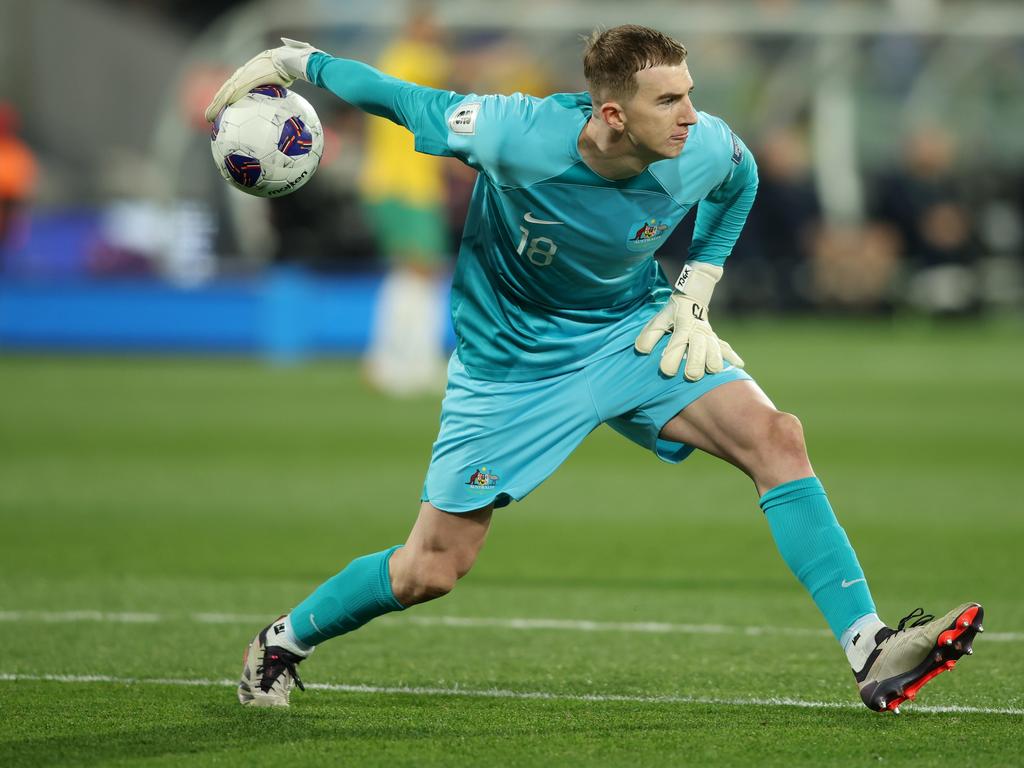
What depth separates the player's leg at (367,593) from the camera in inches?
187

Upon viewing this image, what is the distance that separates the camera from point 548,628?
19.6 ft

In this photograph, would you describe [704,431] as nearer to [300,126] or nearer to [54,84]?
[300,126]

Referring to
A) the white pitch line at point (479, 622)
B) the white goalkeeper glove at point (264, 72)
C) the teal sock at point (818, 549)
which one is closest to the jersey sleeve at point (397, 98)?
the white goalkeeper glove at point (264, 72)

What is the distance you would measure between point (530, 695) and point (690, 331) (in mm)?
1189

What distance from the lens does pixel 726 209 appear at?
17.1 ft

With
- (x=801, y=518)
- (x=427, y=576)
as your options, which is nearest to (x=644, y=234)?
(x=801, y=518)

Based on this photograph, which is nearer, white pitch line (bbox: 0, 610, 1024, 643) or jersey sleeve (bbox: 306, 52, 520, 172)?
jersey sleeve (bbox: 306, 52, 520, 172)

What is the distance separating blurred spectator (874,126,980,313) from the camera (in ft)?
70.9

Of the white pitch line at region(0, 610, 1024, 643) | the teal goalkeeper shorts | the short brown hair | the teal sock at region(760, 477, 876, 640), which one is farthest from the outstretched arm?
the white pitch line at region(0, 610, 1024, 643)

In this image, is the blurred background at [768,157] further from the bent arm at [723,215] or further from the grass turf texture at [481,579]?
the bent arm at [723,215]

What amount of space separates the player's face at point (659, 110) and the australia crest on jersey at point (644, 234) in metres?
0.27

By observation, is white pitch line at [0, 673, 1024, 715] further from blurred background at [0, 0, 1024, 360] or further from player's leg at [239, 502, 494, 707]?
blurred background at [0, 0, 1024, 360]

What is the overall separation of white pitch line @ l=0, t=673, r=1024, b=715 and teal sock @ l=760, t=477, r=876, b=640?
0.30 metres

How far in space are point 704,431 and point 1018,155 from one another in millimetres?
20331
